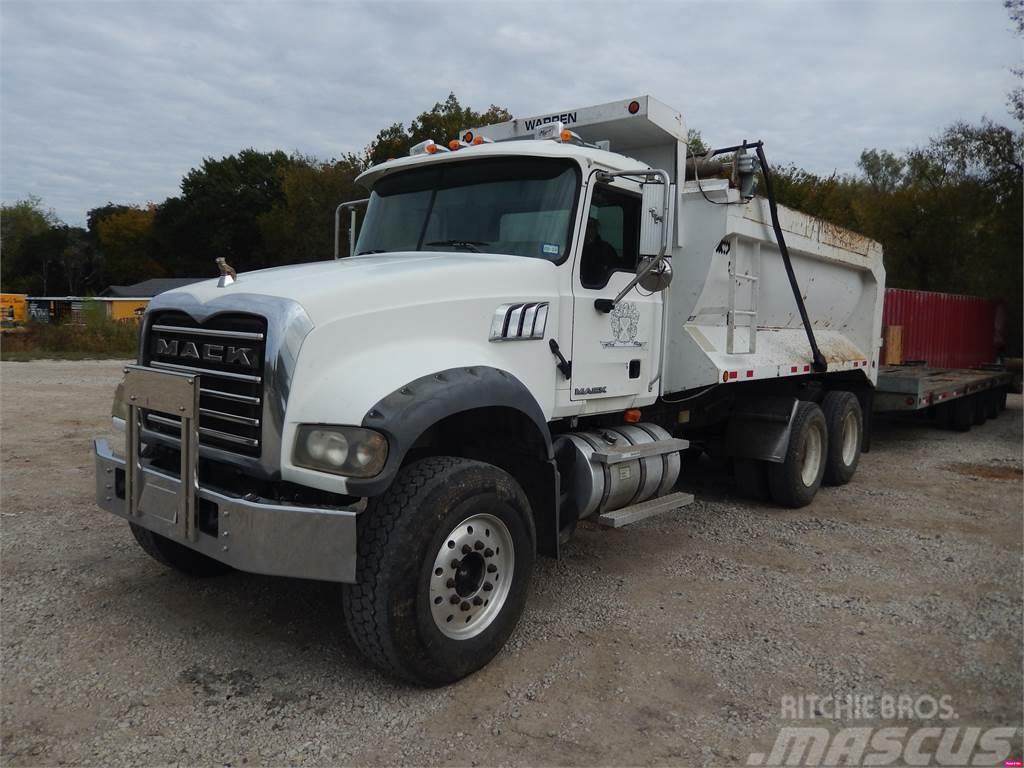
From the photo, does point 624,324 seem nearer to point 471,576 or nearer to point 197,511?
point 471,576

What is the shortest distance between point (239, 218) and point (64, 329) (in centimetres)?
2933

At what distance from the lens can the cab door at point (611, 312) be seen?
4.66 meters

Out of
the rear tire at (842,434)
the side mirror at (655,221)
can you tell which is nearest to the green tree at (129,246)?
the rear tire at (842,434)

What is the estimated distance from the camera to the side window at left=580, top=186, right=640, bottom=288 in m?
4.69

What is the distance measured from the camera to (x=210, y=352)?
3664 mm

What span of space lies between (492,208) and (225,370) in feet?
6.37

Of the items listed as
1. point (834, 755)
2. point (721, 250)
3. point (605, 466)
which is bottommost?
point (834, 755)

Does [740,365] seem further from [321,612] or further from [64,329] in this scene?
[64,329]

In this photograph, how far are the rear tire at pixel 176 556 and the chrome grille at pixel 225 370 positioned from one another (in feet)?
3.31

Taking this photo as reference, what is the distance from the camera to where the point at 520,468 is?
4.26m

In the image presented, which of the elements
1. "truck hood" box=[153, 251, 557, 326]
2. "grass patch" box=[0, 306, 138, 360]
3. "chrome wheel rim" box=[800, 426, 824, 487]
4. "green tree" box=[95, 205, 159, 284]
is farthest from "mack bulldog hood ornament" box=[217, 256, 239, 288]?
"green tree" box=[95, 205, 159, 284]

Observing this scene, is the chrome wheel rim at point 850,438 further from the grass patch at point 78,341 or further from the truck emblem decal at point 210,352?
the grass patch at point 78,341

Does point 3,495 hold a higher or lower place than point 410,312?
lower

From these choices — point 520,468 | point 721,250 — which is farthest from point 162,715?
point 721,250
